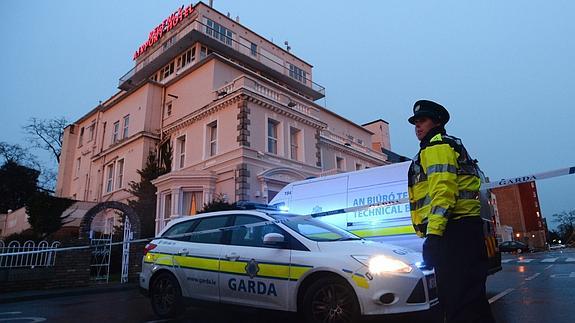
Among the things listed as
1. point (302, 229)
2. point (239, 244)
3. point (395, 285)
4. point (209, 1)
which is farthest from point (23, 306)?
point (209, 1)

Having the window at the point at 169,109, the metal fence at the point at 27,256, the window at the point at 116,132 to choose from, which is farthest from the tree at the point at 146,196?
the metal fence at the point at 27,256

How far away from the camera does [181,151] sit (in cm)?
2359

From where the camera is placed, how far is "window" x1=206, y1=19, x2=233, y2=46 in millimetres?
27172

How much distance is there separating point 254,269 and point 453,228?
115 inches

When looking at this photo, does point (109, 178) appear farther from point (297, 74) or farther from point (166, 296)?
point (166, 296)

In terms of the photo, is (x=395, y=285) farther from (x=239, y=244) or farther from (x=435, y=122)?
(x=239, y=244)

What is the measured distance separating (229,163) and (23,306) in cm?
1172

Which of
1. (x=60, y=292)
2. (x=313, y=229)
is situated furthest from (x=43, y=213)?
(x=313, y=229)

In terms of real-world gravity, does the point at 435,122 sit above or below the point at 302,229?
above

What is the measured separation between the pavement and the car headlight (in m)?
8.84

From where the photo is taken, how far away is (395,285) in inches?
173

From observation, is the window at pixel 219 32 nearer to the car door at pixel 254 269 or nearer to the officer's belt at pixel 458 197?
the car door at pixel 254 269

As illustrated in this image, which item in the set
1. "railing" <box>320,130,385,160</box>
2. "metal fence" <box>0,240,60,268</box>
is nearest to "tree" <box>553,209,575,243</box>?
"railing" <box>320,130,385,160</box>

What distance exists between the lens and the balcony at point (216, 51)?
2669cm
